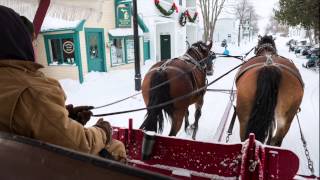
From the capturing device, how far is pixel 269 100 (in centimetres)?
365

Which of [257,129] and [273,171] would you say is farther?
[257,129]

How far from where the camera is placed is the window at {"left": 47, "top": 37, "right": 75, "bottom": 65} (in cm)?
1273

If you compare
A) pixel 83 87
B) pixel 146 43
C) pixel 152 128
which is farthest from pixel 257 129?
pixel 146 43

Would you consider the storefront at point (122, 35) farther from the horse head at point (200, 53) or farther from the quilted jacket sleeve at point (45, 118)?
the quilted jacket sleeve at point (45, 118)

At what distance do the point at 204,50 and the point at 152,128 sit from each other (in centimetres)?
279

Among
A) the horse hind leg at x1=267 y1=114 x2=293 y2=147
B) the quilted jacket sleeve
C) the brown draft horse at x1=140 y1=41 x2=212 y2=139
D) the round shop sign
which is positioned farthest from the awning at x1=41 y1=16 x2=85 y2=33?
the quilted jacket sleeve

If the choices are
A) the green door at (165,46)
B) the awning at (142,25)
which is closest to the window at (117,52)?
the awning at (142,25)

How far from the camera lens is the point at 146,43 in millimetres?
18469

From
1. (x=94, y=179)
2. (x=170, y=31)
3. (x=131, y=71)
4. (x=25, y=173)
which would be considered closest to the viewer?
(x=94, y=179)

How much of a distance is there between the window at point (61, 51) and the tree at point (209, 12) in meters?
13.6

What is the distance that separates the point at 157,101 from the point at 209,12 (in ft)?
73.5

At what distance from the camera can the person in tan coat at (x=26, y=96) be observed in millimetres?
1440

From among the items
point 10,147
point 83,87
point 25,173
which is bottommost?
point 83,87

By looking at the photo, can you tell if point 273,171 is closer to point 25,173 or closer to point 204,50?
point 25,173
